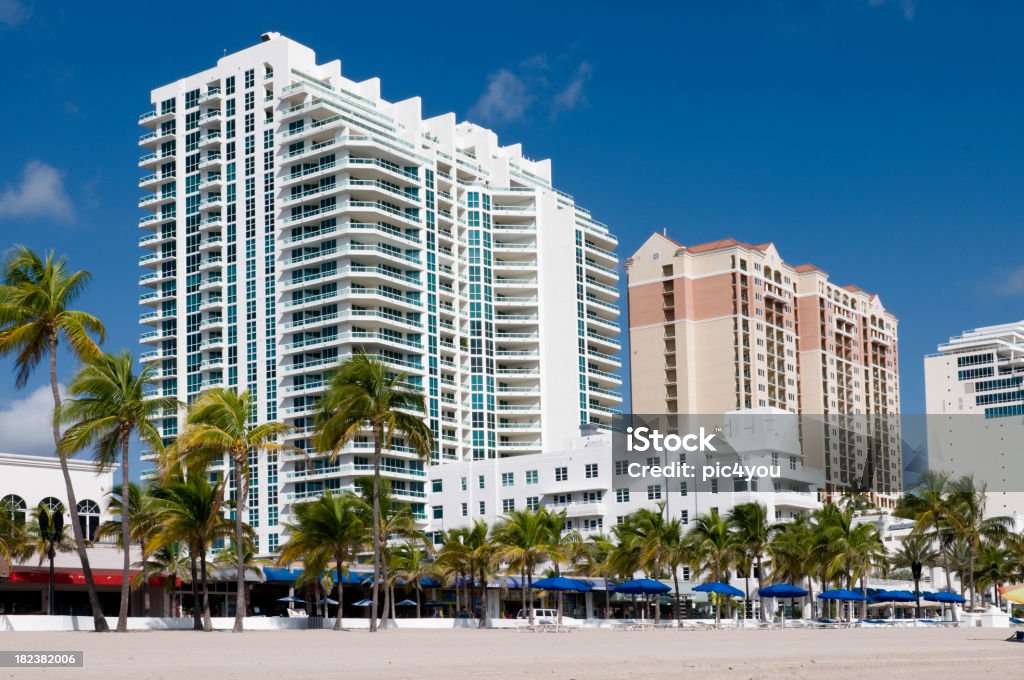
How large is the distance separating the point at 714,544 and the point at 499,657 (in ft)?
154

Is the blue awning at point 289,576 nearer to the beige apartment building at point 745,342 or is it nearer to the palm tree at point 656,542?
the palm tree at point 656,542

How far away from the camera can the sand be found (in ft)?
99.9

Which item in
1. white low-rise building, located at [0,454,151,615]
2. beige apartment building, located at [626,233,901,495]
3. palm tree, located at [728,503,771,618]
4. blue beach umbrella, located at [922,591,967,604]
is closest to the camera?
white low-rise building, located at [0,454,151,615]

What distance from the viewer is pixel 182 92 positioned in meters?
134

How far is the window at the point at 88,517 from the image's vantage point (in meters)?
86.0

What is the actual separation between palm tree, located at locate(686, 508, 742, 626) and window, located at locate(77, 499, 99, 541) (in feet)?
125

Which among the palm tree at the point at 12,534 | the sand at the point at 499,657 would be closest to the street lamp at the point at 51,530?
the palm tree at the point at 12,534

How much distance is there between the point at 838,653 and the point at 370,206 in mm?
88755

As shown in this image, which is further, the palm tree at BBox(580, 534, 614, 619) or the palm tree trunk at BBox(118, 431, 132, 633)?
the palm tree at BBox(580, 534, 614, 619)

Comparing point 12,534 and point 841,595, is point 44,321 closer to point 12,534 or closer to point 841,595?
point 12,534

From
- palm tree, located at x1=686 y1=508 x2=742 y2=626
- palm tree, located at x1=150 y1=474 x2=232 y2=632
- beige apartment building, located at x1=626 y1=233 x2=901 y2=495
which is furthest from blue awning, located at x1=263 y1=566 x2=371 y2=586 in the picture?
beige apartment building, located at x1=626 y1=233 x2=901 y2=495

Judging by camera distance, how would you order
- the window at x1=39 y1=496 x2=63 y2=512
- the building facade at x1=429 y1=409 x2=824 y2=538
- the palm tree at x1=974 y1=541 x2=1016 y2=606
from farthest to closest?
1. the palm tree at x1=974 y1=541 x2=1016 y2=606
2. the building facade at x1=429 y1=409 x2=824 y2=538
3. the window at x1=39 y1=496 x2=63 y2=512

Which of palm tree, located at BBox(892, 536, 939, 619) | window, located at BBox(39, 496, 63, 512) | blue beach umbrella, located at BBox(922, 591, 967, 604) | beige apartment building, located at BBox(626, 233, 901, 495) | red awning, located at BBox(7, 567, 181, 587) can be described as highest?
beige apartment building, located at BBox(626, 233, 901, 495)

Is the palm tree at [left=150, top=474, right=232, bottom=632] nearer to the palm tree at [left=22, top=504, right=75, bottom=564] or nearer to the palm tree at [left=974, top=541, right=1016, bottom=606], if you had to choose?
the palm tree at [left=22, top=504, right=75, bottom=564]
